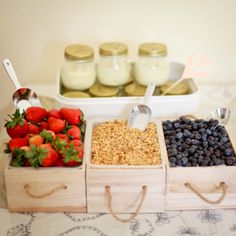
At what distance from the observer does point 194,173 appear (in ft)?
2.71

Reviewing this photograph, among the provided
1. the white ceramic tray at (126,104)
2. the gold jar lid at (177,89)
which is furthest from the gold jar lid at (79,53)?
the gold jar lid at (177,89)

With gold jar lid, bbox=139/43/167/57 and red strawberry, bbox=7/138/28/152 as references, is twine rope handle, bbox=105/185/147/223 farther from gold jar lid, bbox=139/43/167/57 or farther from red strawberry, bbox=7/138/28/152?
gold jar lid, bbox=139/43/167/57

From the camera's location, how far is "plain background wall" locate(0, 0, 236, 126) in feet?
4.29

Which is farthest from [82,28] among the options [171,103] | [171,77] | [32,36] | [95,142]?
[95,142]

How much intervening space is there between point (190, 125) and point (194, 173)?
0.50 ft

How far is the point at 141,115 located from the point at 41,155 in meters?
0.30

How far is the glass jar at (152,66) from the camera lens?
3.77ft

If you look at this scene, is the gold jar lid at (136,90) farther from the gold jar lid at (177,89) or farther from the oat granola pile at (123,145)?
the oat granola pile at (123,145)

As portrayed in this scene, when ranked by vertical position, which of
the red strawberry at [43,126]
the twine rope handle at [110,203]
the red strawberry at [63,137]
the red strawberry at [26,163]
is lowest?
the twine rope handle at [110,203]

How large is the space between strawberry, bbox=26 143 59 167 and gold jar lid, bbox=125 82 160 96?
392mm

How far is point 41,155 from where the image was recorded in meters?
0.79

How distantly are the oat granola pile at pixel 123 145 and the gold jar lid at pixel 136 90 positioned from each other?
Result: 17 centimetres

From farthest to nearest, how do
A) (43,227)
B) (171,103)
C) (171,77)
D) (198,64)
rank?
(198,64) → (171,77) → (171,103) → (43,227)

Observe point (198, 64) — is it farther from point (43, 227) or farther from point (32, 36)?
point (43, 227)
